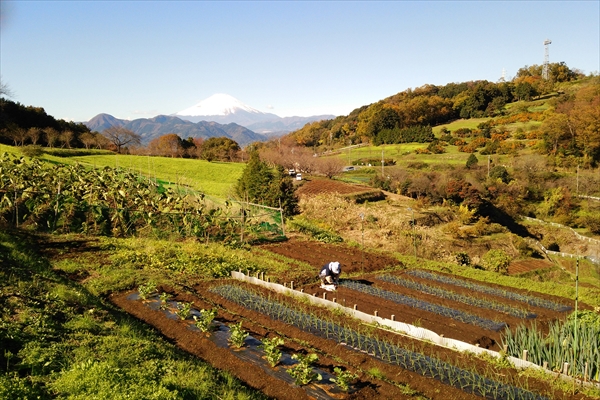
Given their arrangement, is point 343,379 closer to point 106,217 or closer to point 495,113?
point 106,217

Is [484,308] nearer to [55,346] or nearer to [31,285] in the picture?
[55,346]

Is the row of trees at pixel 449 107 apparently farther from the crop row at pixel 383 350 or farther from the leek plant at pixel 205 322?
the leek plant at pixel 205 322

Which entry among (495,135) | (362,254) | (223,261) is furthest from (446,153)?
(223,261)

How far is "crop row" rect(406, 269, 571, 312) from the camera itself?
1089 centimetres

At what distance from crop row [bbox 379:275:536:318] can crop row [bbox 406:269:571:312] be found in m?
0.86

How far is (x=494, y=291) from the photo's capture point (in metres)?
12.0

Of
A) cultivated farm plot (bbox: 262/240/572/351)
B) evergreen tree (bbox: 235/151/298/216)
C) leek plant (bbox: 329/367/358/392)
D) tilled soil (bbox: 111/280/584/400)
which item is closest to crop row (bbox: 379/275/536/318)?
cultivated farm plot (bbox: 262/240/572/351)

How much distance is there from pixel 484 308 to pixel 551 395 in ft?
14.5

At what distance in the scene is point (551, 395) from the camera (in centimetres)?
606

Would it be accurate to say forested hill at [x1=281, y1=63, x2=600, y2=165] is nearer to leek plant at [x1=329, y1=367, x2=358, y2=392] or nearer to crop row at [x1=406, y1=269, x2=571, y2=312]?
crop row at [x1=406, y1=269, x2=571, y2=312]

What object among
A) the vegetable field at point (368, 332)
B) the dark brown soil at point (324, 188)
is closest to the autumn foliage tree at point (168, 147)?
the dark brown soil at point (324, 188)

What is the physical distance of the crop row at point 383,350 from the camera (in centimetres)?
623

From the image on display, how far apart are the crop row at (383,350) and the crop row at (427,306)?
2572mm

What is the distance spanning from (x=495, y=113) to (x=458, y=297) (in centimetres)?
6204
